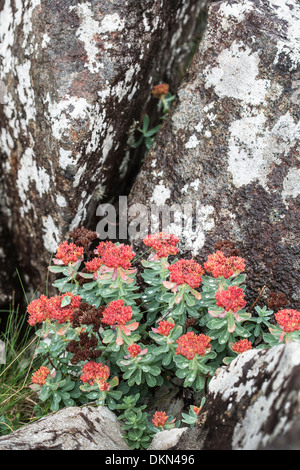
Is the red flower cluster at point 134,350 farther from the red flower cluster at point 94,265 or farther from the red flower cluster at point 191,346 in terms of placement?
the red flower cluster at point 94,265

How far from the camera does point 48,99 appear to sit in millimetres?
3111

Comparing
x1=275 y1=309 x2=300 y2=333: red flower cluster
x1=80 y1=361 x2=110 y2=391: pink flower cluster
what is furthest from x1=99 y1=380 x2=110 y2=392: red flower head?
x1=275 y1=309 x2=300 y2=333: red flower cluster

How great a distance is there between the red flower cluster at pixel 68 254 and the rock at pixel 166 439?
0.97 meters

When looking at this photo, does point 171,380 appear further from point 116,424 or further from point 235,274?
point 235,274

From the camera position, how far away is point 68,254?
2.55m

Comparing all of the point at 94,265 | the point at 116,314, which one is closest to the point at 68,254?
the point at 94,265

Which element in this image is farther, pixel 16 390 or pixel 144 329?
pixel 16 390

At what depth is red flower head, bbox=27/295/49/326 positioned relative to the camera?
2377mm

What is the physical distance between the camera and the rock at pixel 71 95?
3.09 metres

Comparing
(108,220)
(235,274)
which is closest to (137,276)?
(108,220)

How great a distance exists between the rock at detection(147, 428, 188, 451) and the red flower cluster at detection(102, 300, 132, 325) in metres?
0.53

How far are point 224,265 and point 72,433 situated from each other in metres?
1.05

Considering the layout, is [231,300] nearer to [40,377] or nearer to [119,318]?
[119,318]

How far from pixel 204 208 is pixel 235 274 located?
669 mm
